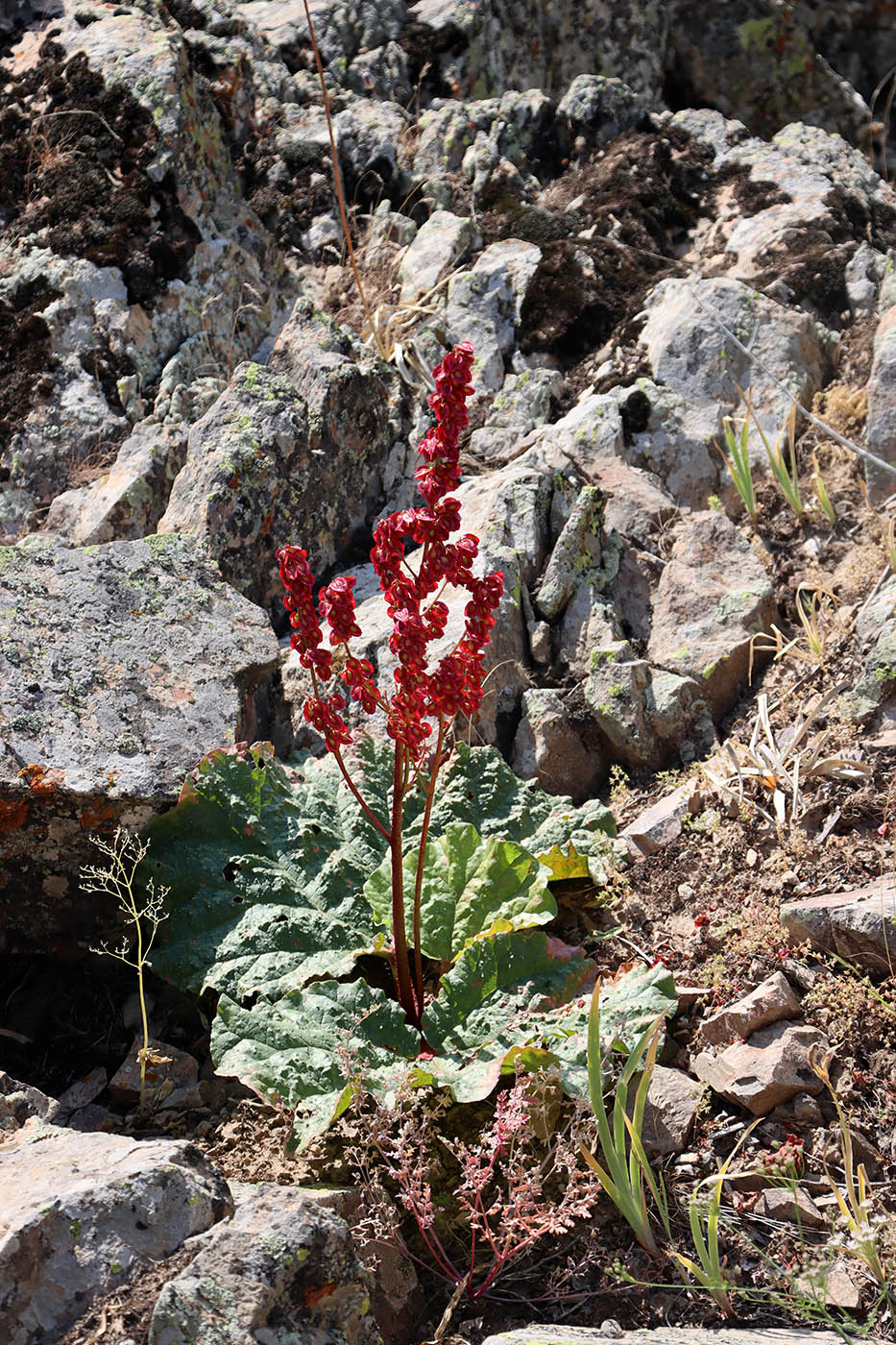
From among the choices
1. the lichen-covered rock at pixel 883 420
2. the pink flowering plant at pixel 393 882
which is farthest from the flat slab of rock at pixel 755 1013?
the lichen-covered rock at pixel 883 420

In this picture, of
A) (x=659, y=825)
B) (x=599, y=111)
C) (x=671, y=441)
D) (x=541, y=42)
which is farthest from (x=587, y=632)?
(x=541, y=42)

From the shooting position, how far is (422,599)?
9.03ft

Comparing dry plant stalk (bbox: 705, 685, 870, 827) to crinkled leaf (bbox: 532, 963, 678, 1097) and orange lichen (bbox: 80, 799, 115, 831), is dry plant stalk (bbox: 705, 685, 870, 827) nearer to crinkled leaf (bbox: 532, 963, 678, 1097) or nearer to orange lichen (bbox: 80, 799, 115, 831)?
crinkled leaf (bbox: 532, 963, 678, 1097)

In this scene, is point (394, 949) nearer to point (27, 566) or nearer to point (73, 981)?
point (73, 981)

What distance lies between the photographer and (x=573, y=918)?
12.3ft

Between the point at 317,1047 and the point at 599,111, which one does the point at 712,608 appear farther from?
the point at 599,111

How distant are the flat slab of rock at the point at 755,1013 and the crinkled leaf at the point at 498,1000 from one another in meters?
0.41

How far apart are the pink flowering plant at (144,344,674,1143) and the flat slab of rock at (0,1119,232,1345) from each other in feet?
1.48

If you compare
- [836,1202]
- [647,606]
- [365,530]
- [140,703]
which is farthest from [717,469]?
[836,1202]

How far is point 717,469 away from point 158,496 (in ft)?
9.46

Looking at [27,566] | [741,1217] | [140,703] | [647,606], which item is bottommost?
[741,1217]

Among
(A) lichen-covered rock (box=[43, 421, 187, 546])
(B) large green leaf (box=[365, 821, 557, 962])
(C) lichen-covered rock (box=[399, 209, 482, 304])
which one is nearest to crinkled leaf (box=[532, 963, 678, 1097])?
(B) large green leaf (box=[365, 821, 557, 962])

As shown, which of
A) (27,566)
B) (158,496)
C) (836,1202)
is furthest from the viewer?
(158,496)

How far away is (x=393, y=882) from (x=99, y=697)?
1.36m
